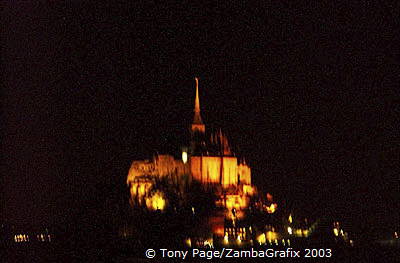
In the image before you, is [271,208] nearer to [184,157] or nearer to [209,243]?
[184,157]

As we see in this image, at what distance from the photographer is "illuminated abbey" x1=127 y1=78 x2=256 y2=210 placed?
3519 cm

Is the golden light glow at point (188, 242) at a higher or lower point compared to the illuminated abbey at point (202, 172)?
lower

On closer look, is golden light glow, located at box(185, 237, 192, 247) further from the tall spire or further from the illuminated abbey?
the tall spire

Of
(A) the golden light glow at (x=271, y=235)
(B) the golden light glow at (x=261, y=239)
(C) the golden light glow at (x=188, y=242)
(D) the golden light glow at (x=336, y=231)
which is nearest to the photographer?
(C) the golden light glow at (x=188, y=242)

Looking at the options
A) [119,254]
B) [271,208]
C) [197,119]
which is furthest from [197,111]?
[119,254]

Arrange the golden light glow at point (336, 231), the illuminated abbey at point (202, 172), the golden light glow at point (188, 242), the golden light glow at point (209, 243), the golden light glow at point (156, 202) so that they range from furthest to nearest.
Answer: the golden light glow at point (336, 231)
the illuminated abbey at point (202, 172)
the golden light glow at point (156, 202)
the golden light glow at point (209, 243)
the golden light glow at point (188, 242)

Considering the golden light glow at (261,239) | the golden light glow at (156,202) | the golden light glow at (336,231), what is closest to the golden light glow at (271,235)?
the golden light glow at (261,239)

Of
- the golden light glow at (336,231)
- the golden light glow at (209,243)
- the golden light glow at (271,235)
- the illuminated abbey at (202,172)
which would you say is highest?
the illuminated abbey at (202,172)

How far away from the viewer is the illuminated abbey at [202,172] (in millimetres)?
35188

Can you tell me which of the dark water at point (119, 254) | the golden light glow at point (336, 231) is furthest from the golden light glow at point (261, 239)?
the golden light glow at point (336, 231)

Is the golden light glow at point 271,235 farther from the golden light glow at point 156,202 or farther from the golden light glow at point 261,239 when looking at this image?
the golden light glow at point 156,202

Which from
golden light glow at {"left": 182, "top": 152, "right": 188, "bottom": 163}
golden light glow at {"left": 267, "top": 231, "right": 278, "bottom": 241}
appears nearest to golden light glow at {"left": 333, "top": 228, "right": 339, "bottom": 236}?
golden light glow at {"left": 267, "top": 231, "right": 278, "bottom": 241}

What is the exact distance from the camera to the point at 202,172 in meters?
36.5

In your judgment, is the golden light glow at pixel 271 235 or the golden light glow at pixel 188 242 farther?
the golden light glow at pixel 271 235
